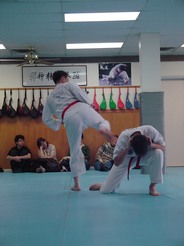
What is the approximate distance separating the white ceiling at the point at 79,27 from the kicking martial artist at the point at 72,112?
6.53 feet

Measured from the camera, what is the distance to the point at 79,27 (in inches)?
296

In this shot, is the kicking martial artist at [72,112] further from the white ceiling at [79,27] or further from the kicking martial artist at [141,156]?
the white ceiling at [79,27]

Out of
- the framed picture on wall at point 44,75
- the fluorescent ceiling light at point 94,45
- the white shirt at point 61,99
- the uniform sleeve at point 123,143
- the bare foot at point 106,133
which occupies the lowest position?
the uniform sleeve at point 123,143

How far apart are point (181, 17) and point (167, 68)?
320 cm

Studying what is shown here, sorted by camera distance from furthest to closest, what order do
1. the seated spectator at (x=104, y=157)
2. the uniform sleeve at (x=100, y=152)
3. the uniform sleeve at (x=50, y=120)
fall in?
1. the uniform sleeve at (x=100, y=152)
2. the seated spectator at (x=104, y=157)
3. the uniform sleeve at (x=50, y=120)

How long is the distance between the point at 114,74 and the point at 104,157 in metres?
2.54

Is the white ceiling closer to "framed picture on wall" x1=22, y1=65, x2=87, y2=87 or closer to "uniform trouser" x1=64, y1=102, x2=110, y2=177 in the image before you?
"framed picture on wall" x1=22, y1=65, x2=87, y2=87

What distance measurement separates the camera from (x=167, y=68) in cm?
1012

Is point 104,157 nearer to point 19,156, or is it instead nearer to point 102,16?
point 19,156

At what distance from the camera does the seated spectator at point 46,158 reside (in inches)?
343

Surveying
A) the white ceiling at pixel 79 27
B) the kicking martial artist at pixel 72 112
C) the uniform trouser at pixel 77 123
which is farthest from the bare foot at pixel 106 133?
the white ceiling at pixel 79 27

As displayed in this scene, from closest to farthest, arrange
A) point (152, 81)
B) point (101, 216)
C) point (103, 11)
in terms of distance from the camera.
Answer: point (101, 216)
point (103, 11)
point (152, 81)

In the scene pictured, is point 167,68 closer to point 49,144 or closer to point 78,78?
point 78,78

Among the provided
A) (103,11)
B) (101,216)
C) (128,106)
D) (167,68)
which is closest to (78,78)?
(128,106)
